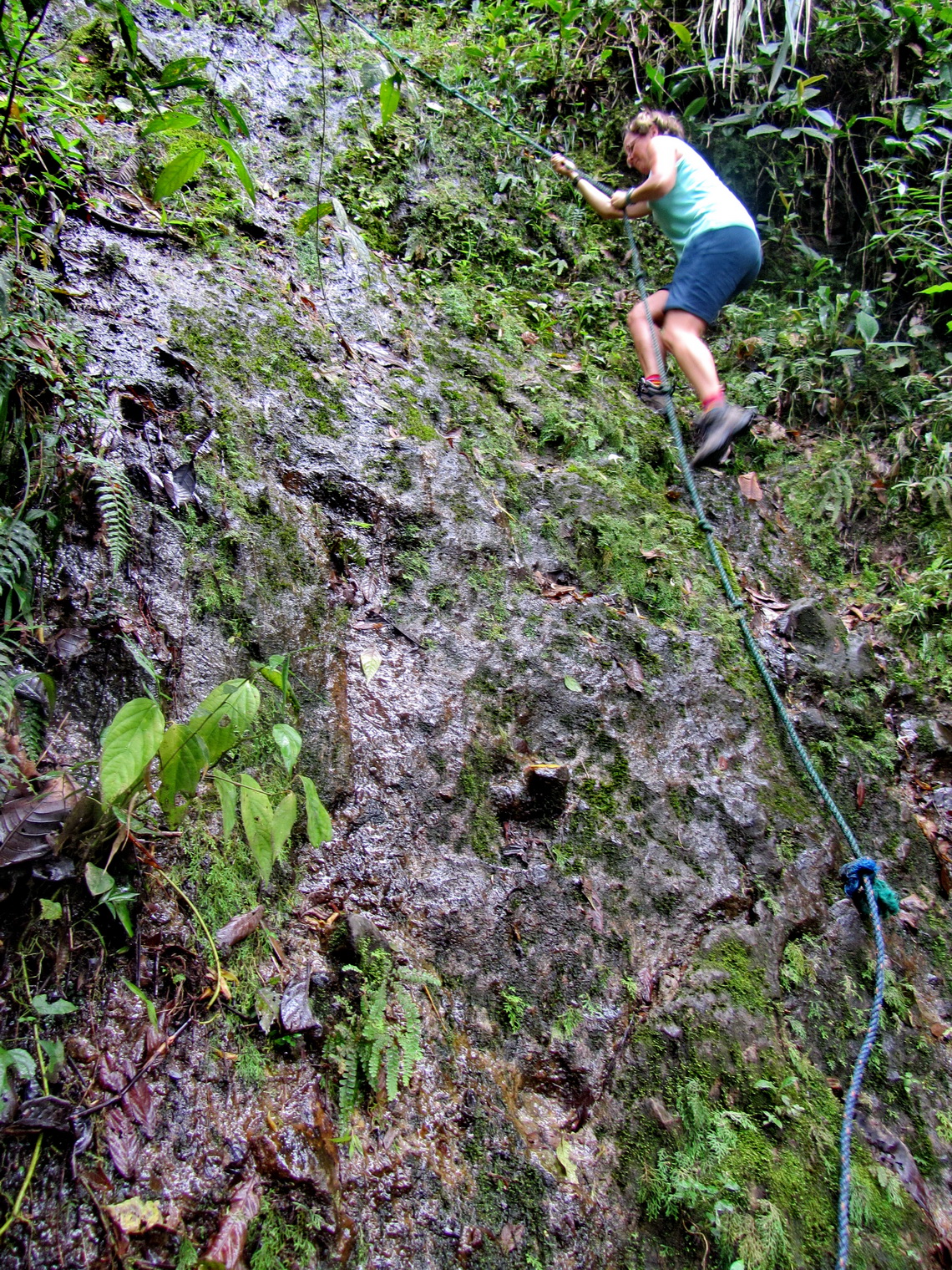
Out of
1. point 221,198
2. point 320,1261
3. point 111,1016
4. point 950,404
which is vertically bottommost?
point 320,1261

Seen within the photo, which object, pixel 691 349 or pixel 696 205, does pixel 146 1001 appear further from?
pixel 696 205

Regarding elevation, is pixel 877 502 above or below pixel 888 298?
below

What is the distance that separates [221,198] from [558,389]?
7.64ft

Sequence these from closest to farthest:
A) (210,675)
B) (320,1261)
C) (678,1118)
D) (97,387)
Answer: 1. (320,1261)
2. (678,1118)
3. (210,675)
4. (97,387)

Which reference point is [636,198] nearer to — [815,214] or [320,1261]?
[815,214]

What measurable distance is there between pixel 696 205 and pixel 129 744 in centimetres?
488

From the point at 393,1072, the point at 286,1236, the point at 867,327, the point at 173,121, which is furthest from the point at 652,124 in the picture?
the point at 286,1236

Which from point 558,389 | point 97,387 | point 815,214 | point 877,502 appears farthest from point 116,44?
point 877,502

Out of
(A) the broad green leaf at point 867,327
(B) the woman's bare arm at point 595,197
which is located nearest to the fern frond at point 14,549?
(B) the woman's bare arm at point 595,197

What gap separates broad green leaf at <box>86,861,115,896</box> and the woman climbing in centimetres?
413

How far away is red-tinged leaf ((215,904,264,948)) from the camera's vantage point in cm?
218

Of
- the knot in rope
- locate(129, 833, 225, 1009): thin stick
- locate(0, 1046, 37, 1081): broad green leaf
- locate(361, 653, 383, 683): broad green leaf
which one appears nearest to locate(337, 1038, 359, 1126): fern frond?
locate(129, 833, 225, 1009): thin stick

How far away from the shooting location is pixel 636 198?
4879mm

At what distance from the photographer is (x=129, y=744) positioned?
5.05ft
